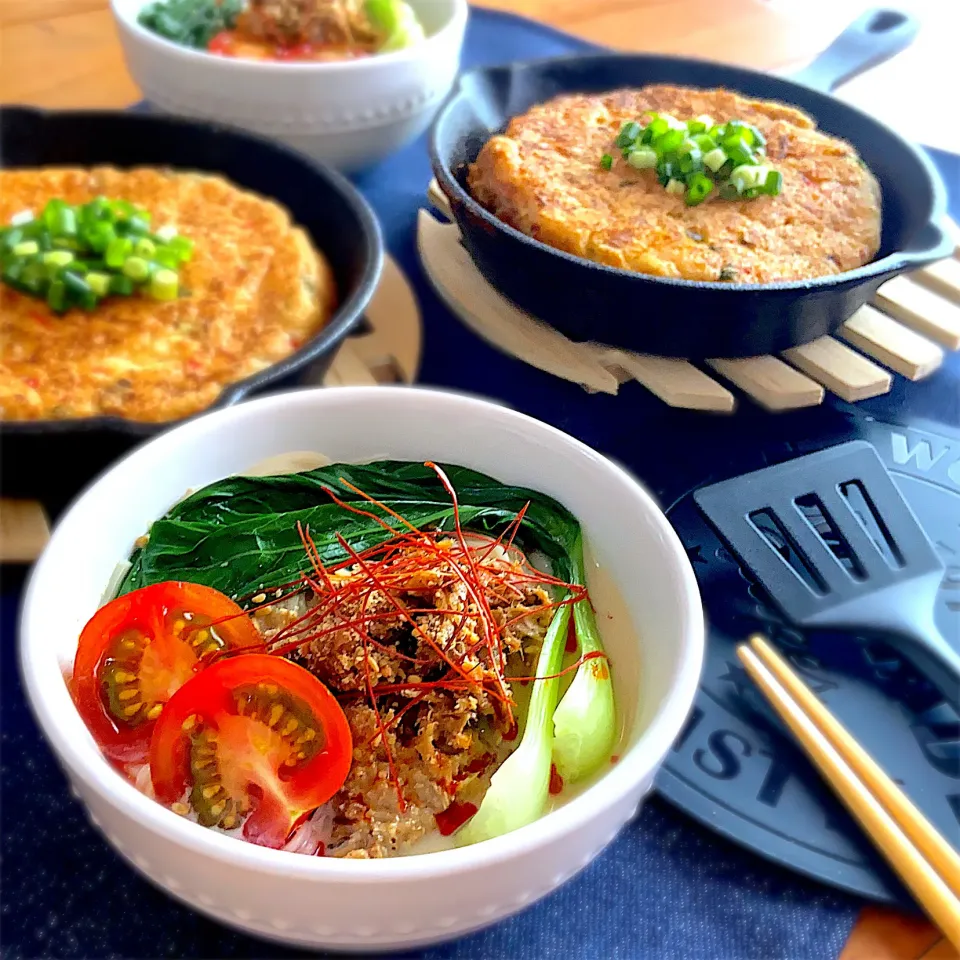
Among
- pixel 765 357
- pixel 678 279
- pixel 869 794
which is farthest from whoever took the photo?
pixel 765 357

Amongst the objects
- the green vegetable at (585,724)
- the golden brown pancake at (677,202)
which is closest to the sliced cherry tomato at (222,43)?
the golden brown pancake at (677,202)

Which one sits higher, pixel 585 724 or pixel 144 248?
pixel 585 724

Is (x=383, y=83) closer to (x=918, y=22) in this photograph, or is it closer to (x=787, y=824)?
(x=918, y=22)

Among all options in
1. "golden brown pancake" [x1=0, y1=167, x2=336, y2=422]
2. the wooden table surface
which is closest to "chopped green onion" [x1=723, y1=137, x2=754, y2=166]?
the wooden table surface

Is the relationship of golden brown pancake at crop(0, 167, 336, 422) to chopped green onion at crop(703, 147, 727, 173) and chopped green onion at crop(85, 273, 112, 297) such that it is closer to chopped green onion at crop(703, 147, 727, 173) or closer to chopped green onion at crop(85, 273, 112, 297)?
chopped green onion at crop(85, 273, 112, 297)

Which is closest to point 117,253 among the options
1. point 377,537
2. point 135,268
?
point 135,268

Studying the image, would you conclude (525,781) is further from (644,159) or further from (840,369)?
(644,159)

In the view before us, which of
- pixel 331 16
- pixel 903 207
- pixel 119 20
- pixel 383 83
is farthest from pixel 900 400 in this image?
pixel 119 20
